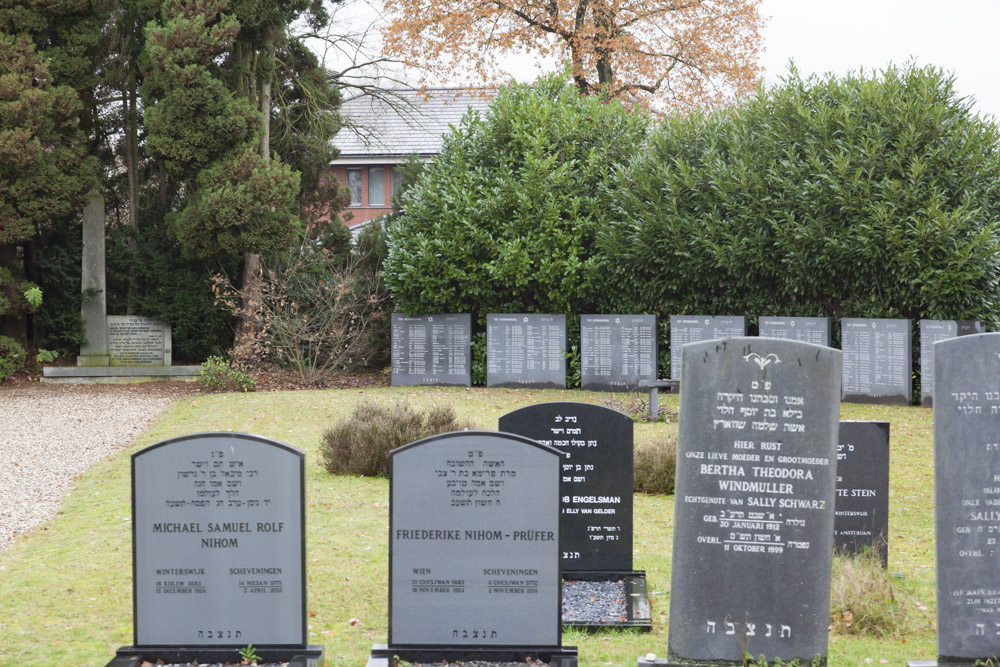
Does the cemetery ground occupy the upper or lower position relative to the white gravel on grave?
lower

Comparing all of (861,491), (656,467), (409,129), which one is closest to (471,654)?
(861,491)

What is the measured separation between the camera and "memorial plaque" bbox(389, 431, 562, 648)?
4.83 metres

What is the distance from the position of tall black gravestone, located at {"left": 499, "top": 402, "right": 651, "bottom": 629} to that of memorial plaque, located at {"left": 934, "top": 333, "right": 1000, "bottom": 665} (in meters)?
2.26

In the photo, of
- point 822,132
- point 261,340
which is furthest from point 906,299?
point 261,340

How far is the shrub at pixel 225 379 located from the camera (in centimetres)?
1784

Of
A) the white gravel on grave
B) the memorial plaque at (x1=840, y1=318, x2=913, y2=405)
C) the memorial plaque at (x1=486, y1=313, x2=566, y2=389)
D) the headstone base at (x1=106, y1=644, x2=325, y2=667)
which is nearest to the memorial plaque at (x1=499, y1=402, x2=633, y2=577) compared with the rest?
the headstone base at (x1=106, y1=644, x2=325, y2=667)

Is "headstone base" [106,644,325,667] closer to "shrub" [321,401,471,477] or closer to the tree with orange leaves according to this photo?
"shrub" [321,401,471,477]

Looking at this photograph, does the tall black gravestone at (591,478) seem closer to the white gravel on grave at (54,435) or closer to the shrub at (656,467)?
the shrub at (656,467)

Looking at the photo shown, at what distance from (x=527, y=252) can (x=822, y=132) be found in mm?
6032

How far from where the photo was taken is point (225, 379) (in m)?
17.9

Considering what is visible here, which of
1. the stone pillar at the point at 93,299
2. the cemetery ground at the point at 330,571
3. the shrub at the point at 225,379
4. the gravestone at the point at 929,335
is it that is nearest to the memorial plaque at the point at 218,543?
the cemetery ground at the point at 330,571

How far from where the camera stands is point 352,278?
19.8 m

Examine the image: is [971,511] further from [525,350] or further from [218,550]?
[525,350]

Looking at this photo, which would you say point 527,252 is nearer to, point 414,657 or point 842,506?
point 842,506
